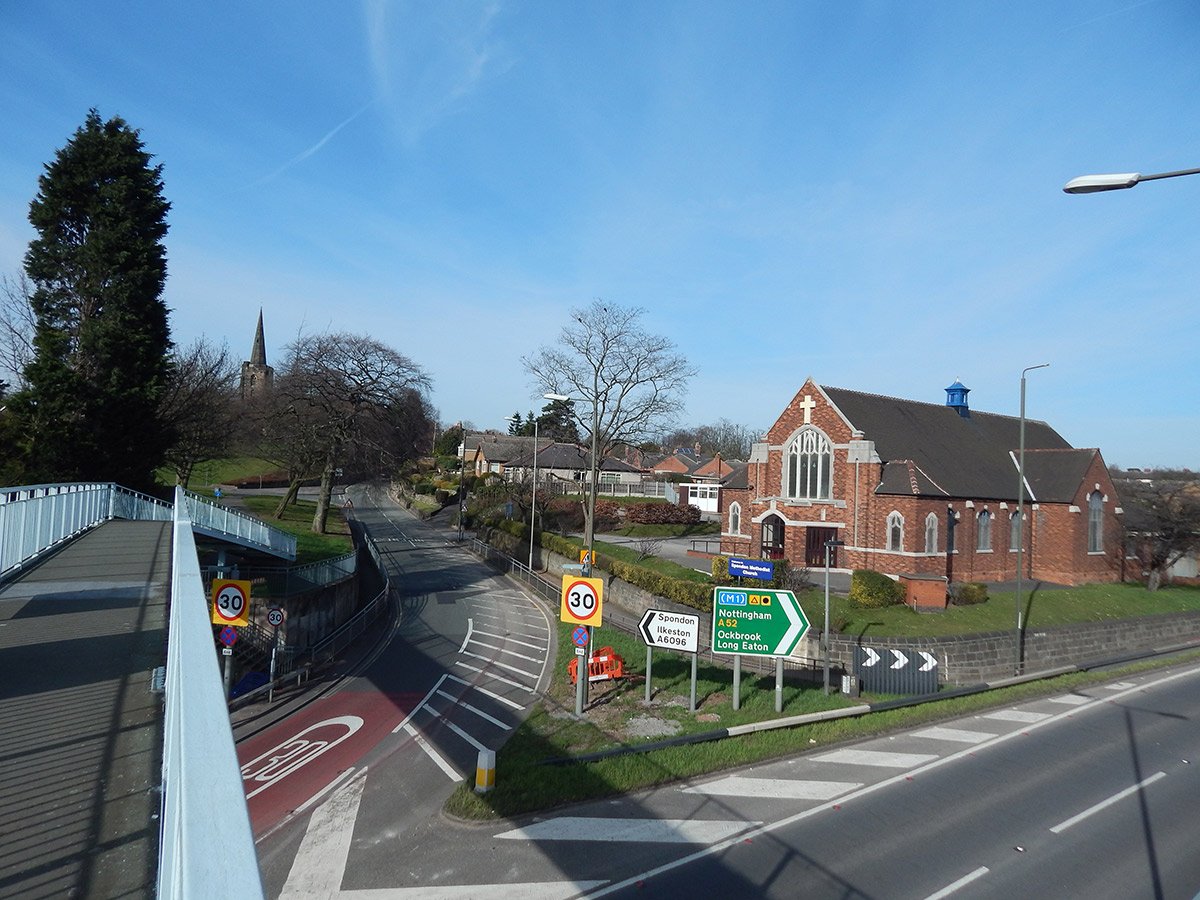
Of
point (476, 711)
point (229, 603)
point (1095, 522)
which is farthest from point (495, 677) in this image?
point (1095, 522)

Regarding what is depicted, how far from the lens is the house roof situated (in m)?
36.3

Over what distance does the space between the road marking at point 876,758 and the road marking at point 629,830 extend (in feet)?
11.0

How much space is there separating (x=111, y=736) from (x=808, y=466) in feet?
121

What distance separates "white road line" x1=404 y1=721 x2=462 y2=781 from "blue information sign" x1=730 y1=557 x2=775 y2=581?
9.69 m

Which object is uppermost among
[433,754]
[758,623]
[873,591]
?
[758,623]

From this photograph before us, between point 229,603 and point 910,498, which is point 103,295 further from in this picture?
point 910,498

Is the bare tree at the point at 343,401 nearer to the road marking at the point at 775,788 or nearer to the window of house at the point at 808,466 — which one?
the window of house at the point at 808,466

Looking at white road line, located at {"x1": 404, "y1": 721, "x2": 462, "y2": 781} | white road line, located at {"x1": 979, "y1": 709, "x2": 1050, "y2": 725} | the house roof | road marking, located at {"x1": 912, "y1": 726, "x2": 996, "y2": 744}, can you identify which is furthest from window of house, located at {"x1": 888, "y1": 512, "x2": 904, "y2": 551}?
white road line, located at {"x1": 404, "y1": 721, "x2": 462, "y2": 781}

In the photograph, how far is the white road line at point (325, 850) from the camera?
8.91 m

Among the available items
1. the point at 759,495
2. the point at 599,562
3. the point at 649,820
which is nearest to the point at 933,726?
the point at 649,820

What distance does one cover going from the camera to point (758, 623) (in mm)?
15203

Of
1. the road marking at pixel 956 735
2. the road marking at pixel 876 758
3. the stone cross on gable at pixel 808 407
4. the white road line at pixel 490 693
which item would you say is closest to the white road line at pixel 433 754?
the white road line at pixel 490 693

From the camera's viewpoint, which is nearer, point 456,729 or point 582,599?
point 582,599

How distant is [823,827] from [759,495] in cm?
3183
